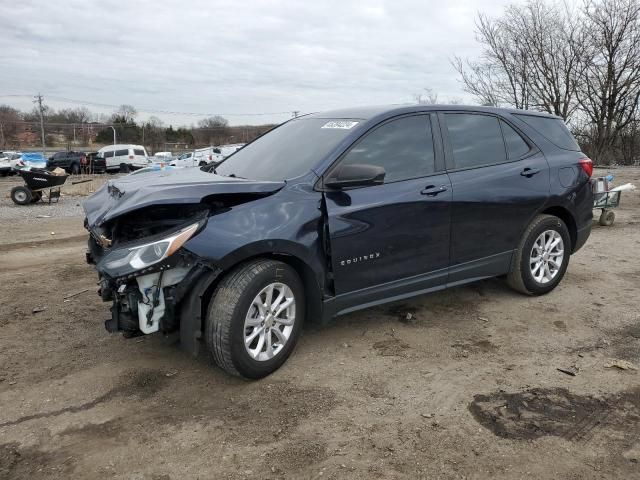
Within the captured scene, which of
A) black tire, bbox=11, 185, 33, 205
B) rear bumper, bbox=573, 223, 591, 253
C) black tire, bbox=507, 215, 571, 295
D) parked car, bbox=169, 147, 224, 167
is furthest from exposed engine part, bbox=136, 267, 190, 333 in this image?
parked car, bbox=169, 147, 224, 167

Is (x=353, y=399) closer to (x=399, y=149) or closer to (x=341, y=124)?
(x=399, y=149)

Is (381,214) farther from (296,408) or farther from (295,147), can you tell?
(296,408)

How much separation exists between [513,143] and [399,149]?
141 centimetres

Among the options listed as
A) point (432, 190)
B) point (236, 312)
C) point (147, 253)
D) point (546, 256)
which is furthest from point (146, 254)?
point (546, 256)

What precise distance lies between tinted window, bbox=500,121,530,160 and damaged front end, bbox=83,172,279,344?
2568 mm

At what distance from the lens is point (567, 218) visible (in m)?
5.11

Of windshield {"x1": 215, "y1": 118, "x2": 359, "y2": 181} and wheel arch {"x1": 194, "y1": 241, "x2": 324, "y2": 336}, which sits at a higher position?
windshield {"x1": 215, "y1": 118, "x2": 359, "y2": 181}

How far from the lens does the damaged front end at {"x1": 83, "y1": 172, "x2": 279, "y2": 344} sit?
3.02m

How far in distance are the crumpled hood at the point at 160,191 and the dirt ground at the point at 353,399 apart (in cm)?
112

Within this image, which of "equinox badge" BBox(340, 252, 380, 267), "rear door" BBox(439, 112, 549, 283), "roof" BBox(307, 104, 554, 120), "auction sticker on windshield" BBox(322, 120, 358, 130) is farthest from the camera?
"rear door" BBox(439, 112, 549, 283)

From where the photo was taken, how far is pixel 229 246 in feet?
10.2

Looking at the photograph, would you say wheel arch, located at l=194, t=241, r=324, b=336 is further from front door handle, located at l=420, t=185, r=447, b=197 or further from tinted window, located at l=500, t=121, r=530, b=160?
tinted window, located at l=500, t=121, r=530, b=160

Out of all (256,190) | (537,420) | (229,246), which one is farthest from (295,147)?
(537,420)

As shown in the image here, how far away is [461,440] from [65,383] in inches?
100
